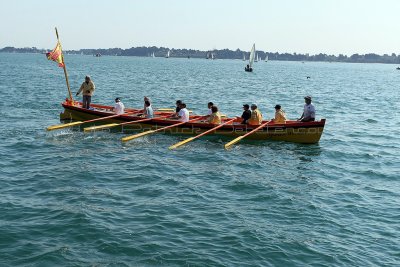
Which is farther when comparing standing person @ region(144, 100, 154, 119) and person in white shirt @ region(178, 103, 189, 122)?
standing person @ region(144, 100, 154, 119)

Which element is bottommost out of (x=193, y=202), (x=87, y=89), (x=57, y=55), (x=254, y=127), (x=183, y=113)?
(x=193, y=202)

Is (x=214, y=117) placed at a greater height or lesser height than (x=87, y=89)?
lesser

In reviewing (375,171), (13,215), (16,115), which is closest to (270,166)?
(375,171)

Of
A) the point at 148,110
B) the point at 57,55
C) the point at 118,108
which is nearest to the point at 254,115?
the point at 148,110

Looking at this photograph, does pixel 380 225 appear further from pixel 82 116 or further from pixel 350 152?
pixel 82 116

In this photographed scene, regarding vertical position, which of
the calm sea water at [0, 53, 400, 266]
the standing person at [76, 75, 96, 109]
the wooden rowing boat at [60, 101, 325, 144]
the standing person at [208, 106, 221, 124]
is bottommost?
the calm sea water at [0, 53, 400, 266]

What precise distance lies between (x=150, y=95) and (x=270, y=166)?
31212 mm

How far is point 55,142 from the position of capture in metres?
20.9

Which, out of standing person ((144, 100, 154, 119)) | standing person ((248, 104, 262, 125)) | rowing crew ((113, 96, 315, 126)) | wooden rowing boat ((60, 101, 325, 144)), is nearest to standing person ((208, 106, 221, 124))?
rowing crew ((113, 96, 315, 126))

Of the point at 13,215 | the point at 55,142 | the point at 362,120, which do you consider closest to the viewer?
the point at 13,215

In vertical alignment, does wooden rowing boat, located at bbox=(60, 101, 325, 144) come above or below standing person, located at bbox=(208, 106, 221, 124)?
below

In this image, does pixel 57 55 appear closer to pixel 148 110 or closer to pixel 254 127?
pixel 148 110

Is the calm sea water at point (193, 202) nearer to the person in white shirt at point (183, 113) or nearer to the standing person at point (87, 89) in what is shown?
the person in white shirt at point (183, 113)

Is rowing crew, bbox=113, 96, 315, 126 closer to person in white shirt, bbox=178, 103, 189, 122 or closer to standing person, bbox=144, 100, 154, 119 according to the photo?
person in white shirt, bbox=178, 103, 189, 122
